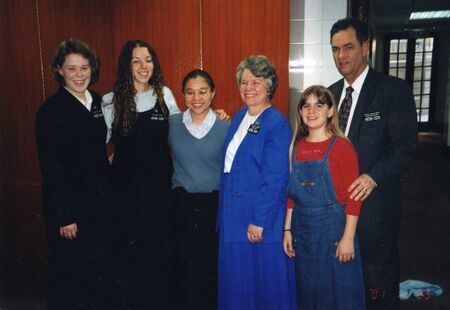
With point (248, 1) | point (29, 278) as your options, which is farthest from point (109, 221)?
point (248, 1)

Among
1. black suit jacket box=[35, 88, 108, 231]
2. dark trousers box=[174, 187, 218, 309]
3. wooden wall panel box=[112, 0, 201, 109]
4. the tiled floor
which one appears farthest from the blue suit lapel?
the tiled floor

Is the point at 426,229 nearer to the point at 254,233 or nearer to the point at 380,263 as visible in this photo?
the point at 380,263

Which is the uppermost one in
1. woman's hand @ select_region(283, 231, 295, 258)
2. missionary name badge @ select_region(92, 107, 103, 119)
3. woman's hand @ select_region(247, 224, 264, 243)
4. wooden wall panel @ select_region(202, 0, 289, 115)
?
wooden wall panel @ select_region(202, 0, 289, 115)

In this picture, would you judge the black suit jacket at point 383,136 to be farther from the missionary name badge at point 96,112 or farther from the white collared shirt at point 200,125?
the missionary name badge at point 96,112

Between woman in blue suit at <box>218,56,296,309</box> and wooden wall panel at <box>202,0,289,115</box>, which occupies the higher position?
wooden wall panel at <box>202,0,289,115</box>

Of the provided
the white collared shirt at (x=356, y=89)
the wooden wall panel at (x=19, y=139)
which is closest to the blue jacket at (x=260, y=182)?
the white collared shirt at (x=356, y=89)

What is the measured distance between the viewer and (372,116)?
1842 millimetres

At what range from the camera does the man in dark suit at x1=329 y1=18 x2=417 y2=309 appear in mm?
1790

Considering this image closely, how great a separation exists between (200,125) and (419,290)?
1.99 m

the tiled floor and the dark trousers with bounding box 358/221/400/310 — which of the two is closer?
the dark trousers with bounding box 358/221/400/310

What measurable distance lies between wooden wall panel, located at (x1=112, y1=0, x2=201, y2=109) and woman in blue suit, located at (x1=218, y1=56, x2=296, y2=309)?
1.48 m

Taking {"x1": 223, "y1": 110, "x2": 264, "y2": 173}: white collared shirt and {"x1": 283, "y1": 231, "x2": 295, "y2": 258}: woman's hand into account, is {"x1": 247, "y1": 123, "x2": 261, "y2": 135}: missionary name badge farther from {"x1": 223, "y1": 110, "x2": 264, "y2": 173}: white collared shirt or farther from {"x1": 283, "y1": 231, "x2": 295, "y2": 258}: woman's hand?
{"x1": 283, "y1": 231, "x2": 295, "y2": 258}: woman's hand

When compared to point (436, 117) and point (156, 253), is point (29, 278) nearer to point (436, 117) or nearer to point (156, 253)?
point (156, 253)

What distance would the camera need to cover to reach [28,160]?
132 inches
